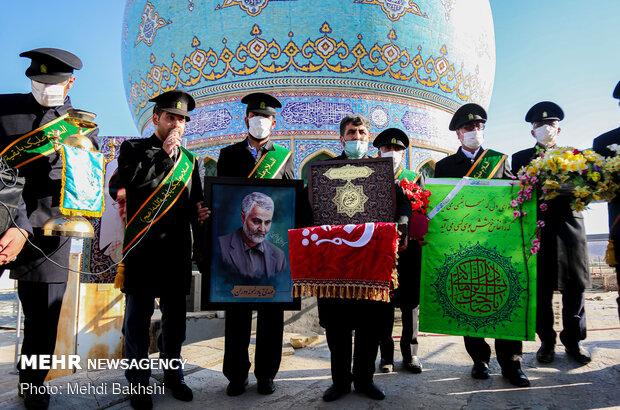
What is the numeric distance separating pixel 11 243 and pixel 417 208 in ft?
9.71

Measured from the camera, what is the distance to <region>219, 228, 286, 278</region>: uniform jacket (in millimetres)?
3365

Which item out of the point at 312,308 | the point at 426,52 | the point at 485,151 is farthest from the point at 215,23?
the point at 485,151

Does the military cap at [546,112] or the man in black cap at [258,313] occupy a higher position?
the military cap at [546,112]

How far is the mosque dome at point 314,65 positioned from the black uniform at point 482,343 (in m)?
8.05

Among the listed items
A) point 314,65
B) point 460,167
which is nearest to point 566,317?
point 460,167

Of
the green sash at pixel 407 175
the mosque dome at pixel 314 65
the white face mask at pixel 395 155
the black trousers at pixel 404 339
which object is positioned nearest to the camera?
the black trousers at pixel 404 339

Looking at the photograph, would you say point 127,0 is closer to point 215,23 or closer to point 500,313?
point 215,23

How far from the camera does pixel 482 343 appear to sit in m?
3.66

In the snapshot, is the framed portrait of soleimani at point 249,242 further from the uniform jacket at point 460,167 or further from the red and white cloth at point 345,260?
the uniform jacket at point 460,167

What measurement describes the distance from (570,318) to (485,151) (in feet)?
5.86

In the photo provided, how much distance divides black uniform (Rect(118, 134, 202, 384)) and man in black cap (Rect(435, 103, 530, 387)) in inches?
95.3

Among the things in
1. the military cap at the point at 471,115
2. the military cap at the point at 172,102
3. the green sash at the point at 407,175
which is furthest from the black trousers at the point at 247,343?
the military cap at the point at 471,115

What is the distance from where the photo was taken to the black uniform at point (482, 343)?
3.47 m

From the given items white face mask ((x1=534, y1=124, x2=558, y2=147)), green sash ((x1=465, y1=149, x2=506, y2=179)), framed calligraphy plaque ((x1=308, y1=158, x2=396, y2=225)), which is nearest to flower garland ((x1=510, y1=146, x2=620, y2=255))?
green sash ((x1=465, y1=149, x2=506, y2=179))
